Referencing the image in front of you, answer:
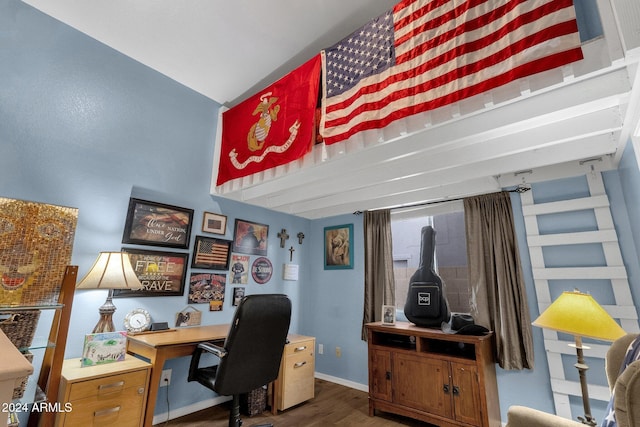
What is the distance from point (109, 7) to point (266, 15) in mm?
1226

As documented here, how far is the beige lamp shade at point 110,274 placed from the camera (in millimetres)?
1967

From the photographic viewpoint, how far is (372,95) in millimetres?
1931

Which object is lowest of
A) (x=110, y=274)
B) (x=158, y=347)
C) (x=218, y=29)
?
(x=158, y=347)

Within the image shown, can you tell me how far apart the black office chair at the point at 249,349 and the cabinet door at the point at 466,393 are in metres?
1.52

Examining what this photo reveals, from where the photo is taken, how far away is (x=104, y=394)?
5.62ft

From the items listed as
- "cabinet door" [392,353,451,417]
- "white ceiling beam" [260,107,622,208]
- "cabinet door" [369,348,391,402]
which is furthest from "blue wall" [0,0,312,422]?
"cabinet door" [392,353,451,417]

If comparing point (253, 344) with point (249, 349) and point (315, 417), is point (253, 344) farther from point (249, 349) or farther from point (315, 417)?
point (315, 417)

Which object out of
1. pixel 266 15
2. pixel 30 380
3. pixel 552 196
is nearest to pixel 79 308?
pixel 30 380

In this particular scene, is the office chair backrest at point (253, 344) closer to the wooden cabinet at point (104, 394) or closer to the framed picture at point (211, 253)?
the wooden cabinet at point (104, 394)

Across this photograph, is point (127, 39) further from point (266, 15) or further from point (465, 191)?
point (465, 191)

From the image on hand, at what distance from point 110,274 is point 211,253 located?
3.46 feet

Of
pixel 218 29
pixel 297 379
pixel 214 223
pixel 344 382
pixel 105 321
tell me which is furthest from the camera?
pixel 344 382

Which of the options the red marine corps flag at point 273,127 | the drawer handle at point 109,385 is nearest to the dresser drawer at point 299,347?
the drawer handle at point 109,385

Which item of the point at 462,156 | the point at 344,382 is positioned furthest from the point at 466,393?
the point at 462,156
